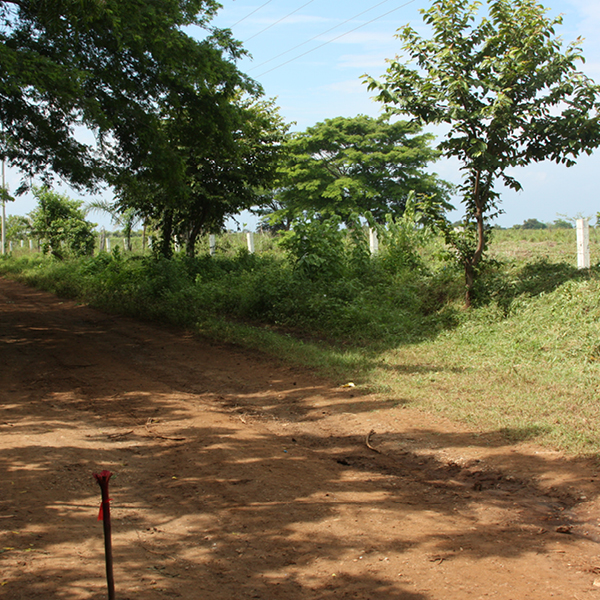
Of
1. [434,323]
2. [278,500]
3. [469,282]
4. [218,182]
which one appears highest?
[218,182]

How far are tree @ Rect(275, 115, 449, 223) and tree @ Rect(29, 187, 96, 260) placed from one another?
11869mm

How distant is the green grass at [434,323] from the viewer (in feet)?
21.2

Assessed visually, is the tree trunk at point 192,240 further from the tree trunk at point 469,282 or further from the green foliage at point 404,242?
the tree trunk at point 469,282

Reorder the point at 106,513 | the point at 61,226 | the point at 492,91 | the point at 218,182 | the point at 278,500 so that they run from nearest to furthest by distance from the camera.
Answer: the point at 106,513 < the point at 278,500 < the point at 492,91 < the point at 218,182 < the point at 61,226

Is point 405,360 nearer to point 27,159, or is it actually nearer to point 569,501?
point 569,501

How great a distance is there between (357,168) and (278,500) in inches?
1246

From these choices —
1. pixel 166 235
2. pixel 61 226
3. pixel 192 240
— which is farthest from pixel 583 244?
pixel 61 226

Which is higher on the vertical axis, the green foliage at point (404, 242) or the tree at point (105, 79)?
the tree at point (105, 79)

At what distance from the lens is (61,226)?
2562cm

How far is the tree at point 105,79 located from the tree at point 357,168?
20.9 metres

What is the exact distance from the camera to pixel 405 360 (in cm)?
857

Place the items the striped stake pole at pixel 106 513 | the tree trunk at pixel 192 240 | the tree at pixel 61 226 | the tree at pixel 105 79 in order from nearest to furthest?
1. the striped stake pole at pixel 106 513
2. the tree at pixel 105 79
3. the tree trunk at pixel 192 240
4. the tree at pixel 61 226

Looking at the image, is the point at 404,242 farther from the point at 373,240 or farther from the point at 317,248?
the point at 317,248

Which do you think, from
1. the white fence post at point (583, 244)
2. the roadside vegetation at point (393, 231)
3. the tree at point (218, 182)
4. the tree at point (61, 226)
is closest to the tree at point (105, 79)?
the roadside vegetation at point (393, 231)
